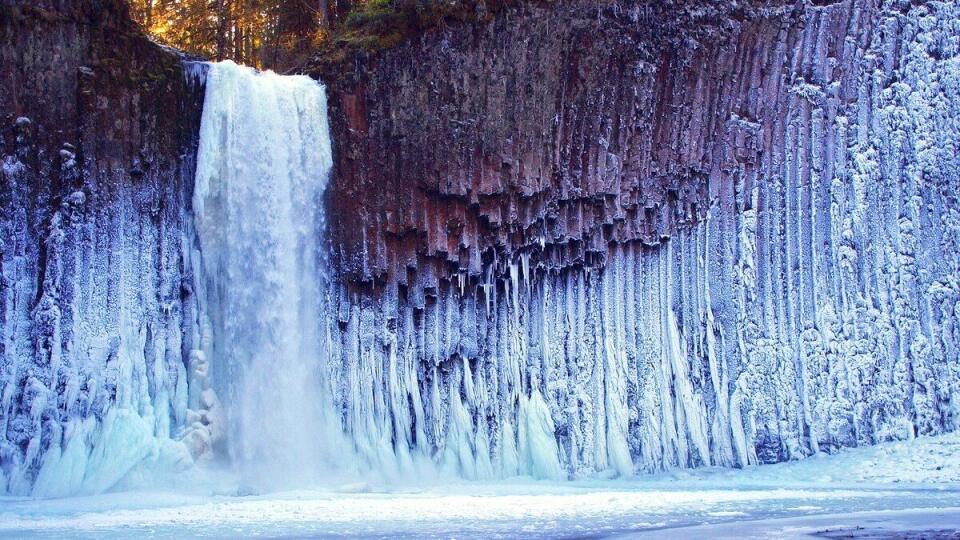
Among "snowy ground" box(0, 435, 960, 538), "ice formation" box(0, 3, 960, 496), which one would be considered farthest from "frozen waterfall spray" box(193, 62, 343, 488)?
"snowy ground" box(0, 435, 960, 538)

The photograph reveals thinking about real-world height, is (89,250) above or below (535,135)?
below

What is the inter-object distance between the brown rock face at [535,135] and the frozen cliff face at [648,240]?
0.12 feet

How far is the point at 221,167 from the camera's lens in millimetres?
17531

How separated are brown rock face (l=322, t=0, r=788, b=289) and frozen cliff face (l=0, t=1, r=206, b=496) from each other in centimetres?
276

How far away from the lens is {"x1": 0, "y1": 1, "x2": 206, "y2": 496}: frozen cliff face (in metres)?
15.7

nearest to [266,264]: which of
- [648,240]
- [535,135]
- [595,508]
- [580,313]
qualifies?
[535,135]

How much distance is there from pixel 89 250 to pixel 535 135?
7.03 m

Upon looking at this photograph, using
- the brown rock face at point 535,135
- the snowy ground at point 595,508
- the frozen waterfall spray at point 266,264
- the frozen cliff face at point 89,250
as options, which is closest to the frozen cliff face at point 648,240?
the brown rock face at point 535,135

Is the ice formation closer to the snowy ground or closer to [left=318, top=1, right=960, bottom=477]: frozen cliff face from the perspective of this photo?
[left=318, top=1, right=960, bottom=477]: frozen cliff face

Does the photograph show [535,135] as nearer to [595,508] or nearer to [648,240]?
[648,240]

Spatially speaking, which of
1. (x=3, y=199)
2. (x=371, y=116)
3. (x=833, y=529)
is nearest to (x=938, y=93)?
(x=371, y=116)

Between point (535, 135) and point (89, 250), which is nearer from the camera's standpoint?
point (89, 250)

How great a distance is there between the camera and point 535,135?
1855 cm

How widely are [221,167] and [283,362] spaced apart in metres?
3.10
